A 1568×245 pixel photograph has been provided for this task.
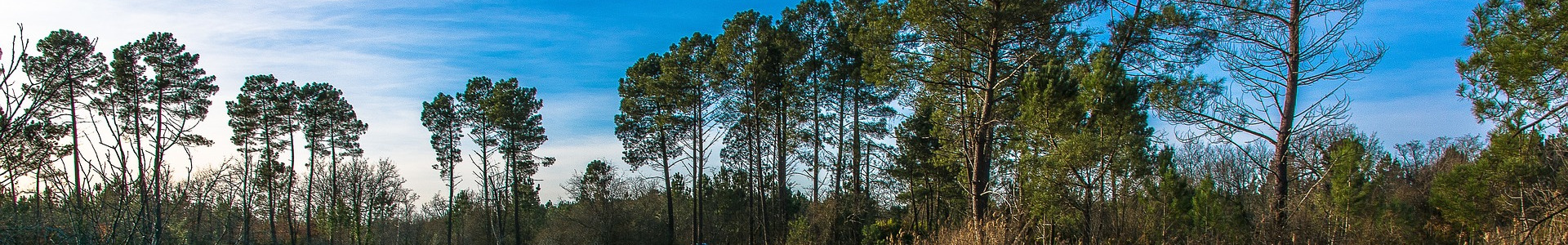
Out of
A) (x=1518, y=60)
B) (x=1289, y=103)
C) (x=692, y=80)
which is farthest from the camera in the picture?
(x=692, y=80)

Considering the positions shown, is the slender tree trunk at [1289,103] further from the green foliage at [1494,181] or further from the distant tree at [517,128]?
the distant tree at [517,128]

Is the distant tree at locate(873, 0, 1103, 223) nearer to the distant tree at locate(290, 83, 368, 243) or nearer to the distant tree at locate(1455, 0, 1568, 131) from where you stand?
the distant tree at locate(1455, 0, 1568, 131)

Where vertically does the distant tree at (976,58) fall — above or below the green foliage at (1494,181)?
above

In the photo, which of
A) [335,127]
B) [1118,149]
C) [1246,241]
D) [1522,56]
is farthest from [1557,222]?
[335,127]

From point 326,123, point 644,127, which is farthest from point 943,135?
point 326,123

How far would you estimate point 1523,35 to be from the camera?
361 inches

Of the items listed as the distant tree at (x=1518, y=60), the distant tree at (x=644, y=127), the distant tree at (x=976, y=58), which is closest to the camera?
the distant tree at (x=1518, y=60)

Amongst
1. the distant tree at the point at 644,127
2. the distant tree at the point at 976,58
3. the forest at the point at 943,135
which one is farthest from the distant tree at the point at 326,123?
the distant tree at the point at 976,58

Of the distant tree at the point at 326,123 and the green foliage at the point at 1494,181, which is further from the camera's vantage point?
the distant tree at the point at 326,123

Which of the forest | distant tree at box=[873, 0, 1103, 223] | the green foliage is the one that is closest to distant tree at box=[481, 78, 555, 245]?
the forest

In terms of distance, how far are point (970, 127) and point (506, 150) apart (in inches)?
868

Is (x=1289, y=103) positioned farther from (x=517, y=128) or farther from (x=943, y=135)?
(x=517, y=128)

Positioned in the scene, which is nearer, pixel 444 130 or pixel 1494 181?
pixel 1494 181

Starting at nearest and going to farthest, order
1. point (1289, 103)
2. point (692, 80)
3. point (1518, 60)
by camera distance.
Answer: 1. point (1518, 60)
2. point (1289, 103)
3. point (692, 80)
